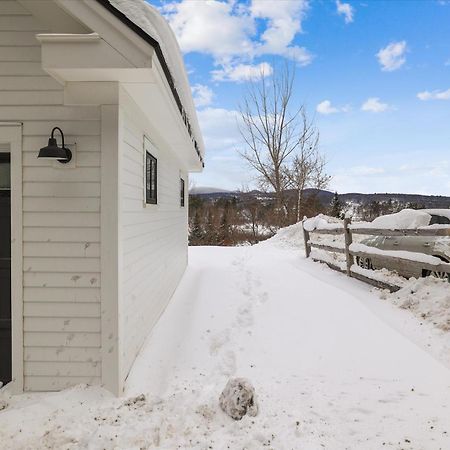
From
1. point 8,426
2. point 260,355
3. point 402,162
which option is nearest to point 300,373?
point 260,355

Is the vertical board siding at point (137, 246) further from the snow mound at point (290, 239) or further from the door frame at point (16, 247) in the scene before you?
the snow mound at point (290, 239)

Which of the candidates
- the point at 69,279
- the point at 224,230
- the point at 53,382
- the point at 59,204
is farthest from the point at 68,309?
the point at 224,230

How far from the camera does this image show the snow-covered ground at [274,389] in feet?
8.01

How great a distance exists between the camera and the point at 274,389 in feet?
10.1

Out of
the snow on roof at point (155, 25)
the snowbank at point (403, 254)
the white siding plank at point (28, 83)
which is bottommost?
the snowbank at point (403, 254)

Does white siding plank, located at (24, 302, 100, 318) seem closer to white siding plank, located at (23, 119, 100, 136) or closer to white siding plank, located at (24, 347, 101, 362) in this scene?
white siding plank, located at (24, 347, 101, 362)

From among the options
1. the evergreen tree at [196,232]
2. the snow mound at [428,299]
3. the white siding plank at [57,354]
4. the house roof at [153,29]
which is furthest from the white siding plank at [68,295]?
the evergreen tree at [196,232]

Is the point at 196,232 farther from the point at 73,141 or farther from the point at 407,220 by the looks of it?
the point at 73,141

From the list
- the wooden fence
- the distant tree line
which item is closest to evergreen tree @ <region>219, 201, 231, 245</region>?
the distant tree line

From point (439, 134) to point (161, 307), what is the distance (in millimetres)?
12076

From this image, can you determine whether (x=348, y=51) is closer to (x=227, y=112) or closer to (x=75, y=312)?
(x=75, y=312)

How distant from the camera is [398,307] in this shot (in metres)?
5.07

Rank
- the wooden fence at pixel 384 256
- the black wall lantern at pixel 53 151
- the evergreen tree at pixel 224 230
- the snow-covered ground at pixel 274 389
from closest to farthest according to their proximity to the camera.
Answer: the snow-covered ground at pixel 274 389
the black wall lantern at pixel 53 151
the wooden fence at pixel 384 256
the evergreen tree at pixel 224 230

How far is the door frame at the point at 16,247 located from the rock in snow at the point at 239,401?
193 centimetres
